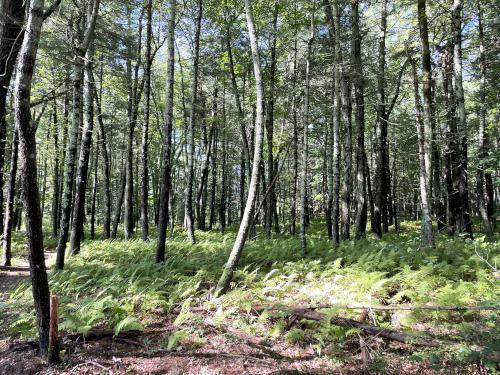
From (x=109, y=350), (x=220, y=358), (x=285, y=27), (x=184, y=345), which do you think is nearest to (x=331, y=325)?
(x=220, y=358)

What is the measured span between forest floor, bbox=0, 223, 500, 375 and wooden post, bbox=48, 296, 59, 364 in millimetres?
148

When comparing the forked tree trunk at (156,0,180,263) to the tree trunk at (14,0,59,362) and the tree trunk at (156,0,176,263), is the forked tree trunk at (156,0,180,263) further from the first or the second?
the tree trunk at (14,0,59,362)

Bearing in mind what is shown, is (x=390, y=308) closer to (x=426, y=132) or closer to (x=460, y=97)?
(x=426, y=132)

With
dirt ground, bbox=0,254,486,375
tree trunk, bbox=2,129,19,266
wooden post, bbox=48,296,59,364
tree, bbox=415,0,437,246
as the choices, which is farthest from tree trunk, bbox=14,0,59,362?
tree trunk, bbox=2,129,19,266

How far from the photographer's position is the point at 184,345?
5.00 metres

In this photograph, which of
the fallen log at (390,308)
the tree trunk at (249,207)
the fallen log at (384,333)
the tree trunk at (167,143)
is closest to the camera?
the fallen log at (384,333)

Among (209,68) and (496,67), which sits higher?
(209,68)

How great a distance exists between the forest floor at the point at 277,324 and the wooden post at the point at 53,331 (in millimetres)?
148

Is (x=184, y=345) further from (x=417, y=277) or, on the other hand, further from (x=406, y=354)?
(x=417, y=277)

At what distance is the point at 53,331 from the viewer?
4.40 m

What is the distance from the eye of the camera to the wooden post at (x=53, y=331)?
4316 millimetres

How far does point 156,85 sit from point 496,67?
20.2 metres

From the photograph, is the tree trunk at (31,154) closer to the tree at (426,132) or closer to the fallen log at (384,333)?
the fallen log at (384,333)

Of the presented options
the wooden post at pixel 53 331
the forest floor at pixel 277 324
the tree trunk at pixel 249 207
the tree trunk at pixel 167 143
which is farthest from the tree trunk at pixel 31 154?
the tree trunk at pixel 167 143
